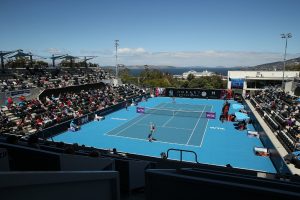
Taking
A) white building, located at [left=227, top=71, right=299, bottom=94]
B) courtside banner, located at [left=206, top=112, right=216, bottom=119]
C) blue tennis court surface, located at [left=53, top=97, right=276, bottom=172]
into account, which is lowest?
blue tennis court surface, located at [left=53, top=97, right=276, bottom=172]

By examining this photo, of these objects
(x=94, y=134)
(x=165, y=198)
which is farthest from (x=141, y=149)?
(x=165, y=198)

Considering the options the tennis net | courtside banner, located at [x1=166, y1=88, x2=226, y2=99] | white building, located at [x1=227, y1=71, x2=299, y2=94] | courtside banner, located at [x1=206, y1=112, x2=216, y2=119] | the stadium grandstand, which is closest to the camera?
the stadium grandstand

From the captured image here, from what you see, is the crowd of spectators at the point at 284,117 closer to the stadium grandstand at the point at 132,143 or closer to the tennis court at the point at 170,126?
the stadium grandstand at the point at 132,143

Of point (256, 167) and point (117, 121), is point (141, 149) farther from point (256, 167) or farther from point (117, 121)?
point (117, 121)

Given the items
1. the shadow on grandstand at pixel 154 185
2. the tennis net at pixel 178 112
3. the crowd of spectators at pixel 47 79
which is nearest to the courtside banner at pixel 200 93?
the tennis net at pixel 178 112

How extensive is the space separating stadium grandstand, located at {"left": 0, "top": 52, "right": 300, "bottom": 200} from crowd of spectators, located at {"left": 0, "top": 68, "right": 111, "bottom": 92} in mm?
178

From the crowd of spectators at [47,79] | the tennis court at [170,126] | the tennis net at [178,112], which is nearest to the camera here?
the tennis court at [170,126]

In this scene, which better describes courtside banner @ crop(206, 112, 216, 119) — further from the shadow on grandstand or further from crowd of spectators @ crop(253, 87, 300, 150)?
the shadow on grandstand

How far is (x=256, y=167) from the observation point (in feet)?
59.5

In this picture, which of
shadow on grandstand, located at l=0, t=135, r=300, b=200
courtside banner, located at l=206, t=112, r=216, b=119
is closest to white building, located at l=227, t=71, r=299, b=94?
courtside banner, located at l=206, t=112, r=216, b=119

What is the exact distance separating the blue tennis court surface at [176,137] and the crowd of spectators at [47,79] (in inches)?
429

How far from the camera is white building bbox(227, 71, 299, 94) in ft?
193

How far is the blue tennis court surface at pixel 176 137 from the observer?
2031cm

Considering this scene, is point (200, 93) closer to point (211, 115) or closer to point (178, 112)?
point (178, 112)
